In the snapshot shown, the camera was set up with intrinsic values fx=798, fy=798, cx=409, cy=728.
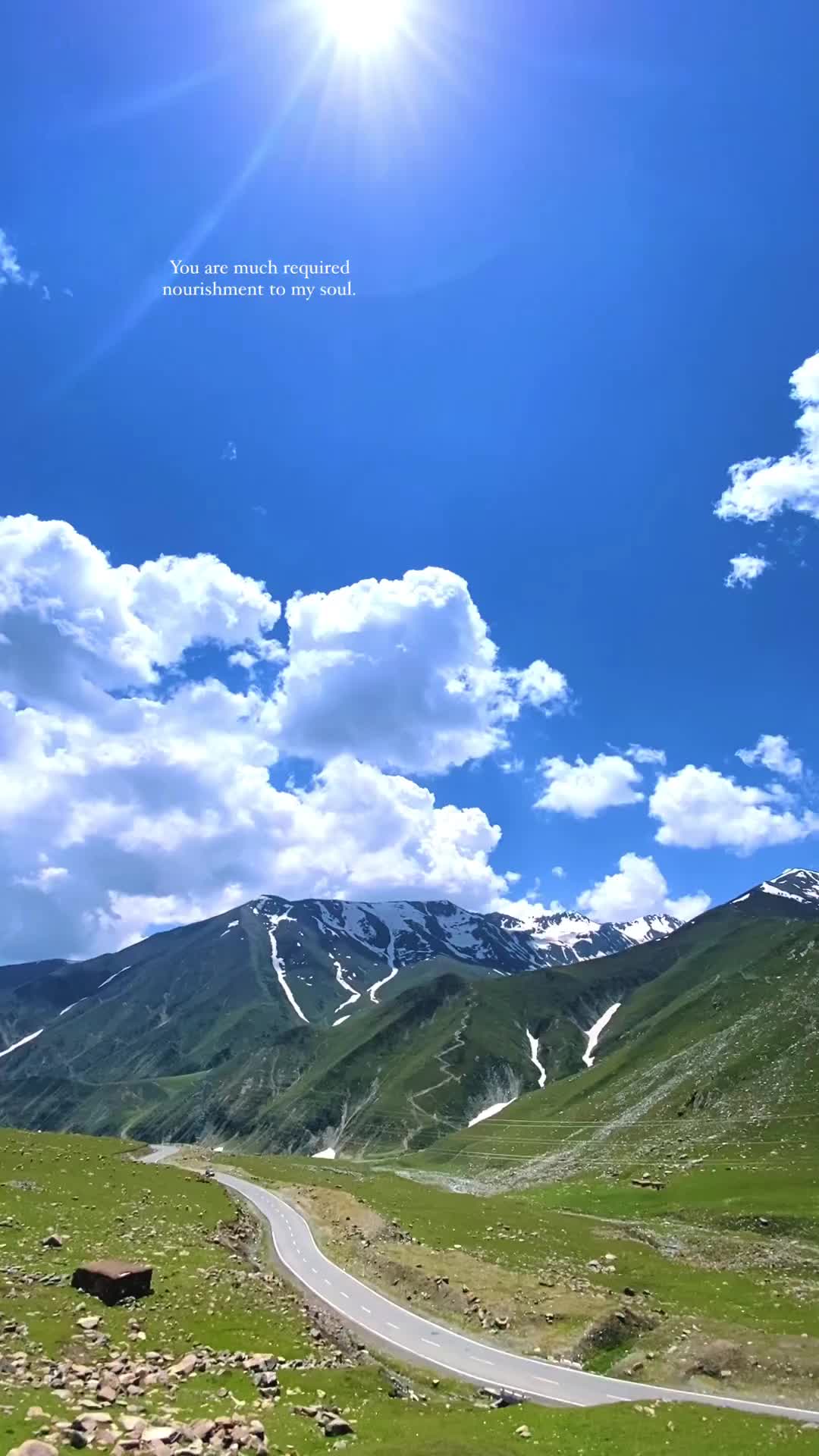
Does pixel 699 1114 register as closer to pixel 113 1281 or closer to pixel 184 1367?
pixel 113 1281

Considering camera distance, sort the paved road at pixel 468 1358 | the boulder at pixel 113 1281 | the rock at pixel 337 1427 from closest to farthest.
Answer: the rock at pixel 337 1427
the paved road at pixel 468 1358
the boulder at pixel 113 1281

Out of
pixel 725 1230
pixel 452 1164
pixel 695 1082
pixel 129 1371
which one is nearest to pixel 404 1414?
pixel 129 1371

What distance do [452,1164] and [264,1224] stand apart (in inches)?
5128

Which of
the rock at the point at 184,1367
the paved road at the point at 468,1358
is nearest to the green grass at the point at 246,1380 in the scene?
the rock at the point at 184,1367

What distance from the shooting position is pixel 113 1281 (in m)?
42.4

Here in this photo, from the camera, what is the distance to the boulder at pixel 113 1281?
42250 millimetres

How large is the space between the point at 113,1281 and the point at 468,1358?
20.0 metres

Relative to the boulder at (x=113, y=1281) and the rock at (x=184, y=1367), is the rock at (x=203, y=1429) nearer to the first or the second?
the rock at (x=184, y=1367)

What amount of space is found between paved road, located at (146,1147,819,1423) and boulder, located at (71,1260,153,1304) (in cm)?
1325

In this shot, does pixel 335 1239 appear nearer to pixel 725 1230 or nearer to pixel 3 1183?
pixel 3 1183

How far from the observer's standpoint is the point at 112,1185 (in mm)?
83312

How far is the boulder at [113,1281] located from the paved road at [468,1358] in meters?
13.3

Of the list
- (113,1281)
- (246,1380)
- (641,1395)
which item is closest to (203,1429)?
(246,1380)

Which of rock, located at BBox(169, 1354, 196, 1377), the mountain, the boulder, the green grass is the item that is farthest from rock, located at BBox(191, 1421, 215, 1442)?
the mountain
